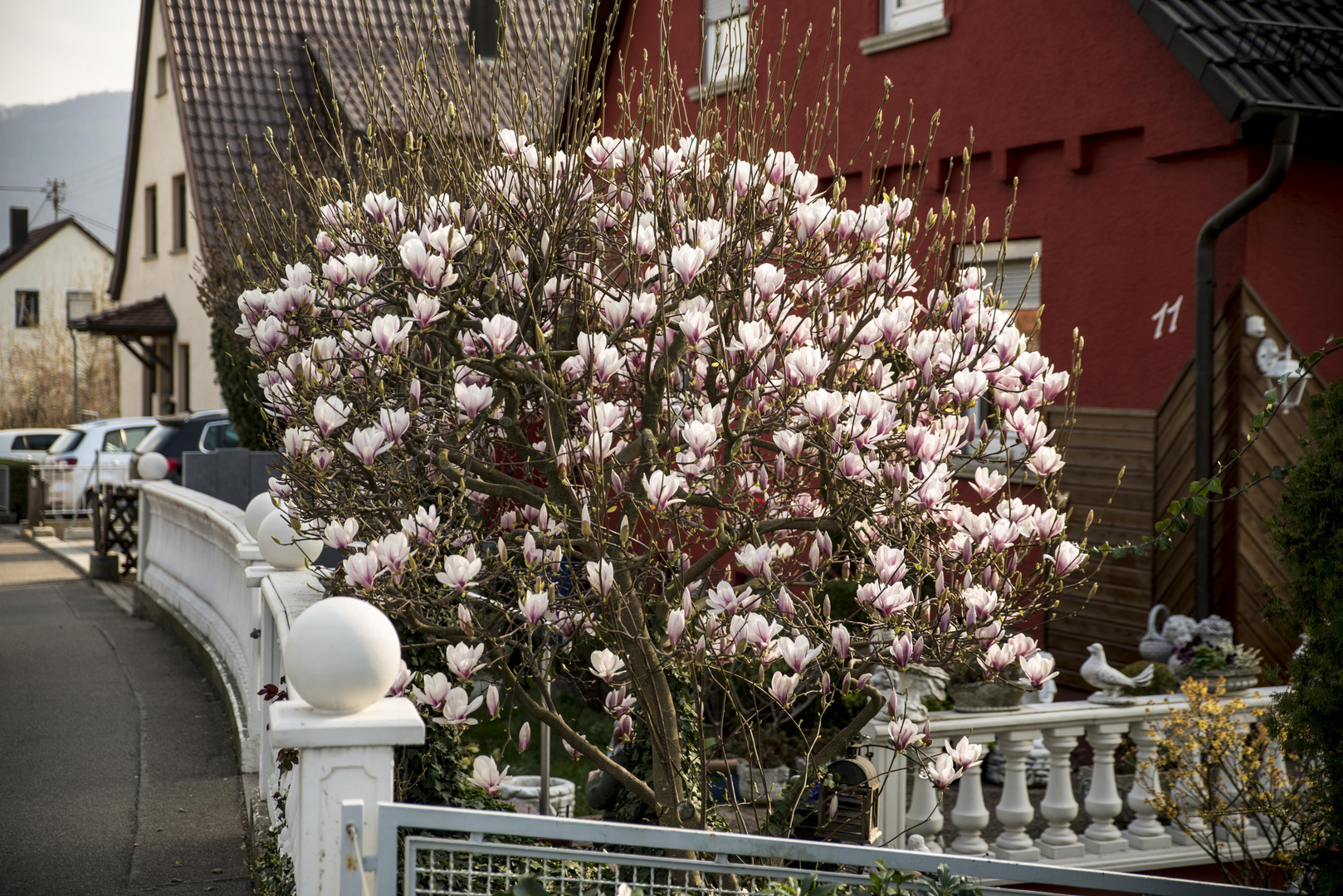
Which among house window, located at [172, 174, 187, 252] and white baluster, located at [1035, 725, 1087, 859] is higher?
house window, located at [172, 174, 187, 252]

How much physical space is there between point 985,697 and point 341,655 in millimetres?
4032

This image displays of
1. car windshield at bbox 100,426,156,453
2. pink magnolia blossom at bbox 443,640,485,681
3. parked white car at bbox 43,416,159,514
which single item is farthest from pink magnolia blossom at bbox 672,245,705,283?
car windshield at bbox 100,426,156,453

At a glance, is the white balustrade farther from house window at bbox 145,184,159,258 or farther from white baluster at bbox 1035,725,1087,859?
house window at bbox 145,184,159,258

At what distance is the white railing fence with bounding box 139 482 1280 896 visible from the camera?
3178 mm

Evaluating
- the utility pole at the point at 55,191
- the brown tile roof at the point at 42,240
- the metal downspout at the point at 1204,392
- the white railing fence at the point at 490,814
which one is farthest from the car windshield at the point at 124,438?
the utility pole at the point at 55,191

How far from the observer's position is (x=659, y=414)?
4.20 m

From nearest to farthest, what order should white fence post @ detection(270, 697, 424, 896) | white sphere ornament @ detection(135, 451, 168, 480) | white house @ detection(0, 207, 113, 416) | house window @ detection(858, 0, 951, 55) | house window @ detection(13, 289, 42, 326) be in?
white fence post @ detection(270, 697, 424, 896) < house window @ detection(858, 0, 951, 55) < white sphere ornament @ detection(135, 451, 168, 480) < white house @ detection(0, 207, 113, 416) < house window @ detection(13, 289, 42, 326)

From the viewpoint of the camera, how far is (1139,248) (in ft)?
27.6

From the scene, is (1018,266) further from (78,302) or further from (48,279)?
(48,279)

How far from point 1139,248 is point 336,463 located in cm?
614

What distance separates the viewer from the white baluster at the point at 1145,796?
6137 mm

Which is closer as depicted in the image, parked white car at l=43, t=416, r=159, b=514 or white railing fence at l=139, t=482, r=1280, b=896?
white railing fence at l=139, t=482, r=1280, b=896

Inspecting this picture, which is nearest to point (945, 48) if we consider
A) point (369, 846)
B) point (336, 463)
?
point (336, 463)

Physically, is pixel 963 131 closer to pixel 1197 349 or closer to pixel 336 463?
pixel 1197 349
